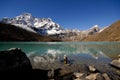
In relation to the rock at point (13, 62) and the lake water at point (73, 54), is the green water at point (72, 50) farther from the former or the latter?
the rock at point (13, 62)

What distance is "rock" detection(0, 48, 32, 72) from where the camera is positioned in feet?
60.4

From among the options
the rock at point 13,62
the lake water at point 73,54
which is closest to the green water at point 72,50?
the lake water at point 73,54

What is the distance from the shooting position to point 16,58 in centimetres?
2058

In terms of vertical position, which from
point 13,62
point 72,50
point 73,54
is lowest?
point 73,54

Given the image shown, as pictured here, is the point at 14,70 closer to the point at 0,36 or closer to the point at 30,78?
the point at 30,78

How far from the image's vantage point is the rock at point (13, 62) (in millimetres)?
18406

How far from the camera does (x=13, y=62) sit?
19625 millimetres

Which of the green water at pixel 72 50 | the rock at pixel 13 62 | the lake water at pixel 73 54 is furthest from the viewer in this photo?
the green water at pixel 72 50

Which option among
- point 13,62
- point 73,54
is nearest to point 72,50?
point 73,54

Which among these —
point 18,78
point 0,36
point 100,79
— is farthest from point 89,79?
point 0,36

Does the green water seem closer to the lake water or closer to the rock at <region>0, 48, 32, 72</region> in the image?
the lake water

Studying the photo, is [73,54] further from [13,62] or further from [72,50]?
[13,62]

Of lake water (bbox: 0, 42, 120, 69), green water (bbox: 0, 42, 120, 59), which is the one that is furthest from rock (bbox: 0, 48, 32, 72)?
green water (bbox: 0, 42, 120, 59)

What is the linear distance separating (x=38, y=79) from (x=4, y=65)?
4.33 m
